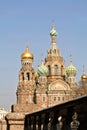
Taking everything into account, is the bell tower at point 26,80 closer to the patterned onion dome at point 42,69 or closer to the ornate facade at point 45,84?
the ornate facade at point 45,84

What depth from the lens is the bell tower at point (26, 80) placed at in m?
65.3

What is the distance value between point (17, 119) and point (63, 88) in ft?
182

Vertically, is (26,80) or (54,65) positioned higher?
(54,65)

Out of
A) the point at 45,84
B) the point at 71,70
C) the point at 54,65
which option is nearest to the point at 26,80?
the point at 45,84

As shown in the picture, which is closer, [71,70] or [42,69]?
[42,69]

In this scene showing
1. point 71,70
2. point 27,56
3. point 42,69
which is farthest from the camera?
point 71,70

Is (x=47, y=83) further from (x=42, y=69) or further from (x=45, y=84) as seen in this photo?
(x=42, y=69)

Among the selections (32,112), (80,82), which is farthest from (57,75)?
(32,112)

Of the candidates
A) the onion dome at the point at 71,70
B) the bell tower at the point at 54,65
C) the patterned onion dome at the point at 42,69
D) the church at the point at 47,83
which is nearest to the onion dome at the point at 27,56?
the church at the point at 47,83

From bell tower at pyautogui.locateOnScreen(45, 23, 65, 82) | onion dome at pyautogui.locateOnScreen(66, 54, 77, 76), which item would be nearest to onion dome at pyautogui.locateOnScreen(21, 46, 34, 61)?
bell tower at pyautogui.locateOnScreen(45, 23, 65, 82)

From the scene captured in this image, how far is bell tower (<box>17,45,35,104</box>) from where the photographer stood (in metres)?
65.3

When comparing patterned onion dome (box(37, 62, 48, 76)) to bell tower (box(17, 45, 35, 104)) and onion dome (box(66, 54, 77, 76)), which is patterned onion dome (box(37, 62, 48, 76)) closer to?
bell tower (box(17, 45, 35, 104))

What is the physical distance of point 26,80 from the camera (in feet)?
215

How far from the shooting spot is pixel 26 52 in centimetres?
6688
